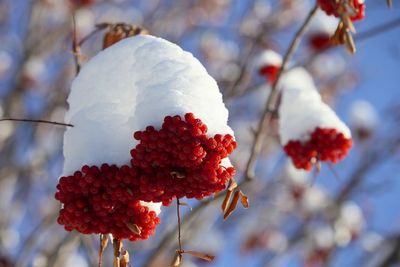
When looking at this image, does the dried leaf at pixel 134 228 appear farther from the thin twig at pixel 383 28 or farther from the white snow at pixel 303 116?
the thin twig at pixel 383 28

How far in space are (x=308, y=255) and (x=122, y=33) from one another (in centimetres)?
446

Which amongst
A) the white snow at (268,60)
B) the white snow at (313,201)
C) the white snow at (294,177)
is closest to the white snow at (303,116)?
the white snow at (268,60)

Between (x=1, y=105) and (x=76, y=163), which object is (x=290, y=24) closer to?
(x=1, y=105)

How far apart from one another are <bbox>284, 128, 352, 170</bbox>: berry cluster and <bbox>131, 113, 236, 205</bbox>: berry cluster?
2.75ft

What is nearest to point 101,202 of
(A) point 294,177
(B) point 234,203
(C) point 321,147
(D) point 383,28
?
(B) point 234,203

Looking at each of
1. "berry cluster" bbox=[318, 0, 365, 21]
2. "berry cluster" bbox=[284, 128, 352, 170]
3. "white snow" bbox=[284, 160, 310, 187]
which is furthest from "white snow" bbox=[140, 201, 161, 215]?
"white snow" bbox=[284, 160, 310, 187]

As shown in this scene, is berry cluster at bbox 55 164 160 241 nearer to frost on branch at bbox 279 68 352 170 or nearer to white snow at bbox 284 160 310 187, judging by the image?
frost on branch at bbox 279 68 352 170

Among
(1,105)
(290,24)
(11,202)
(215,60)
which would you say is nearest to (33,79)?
(1,105)

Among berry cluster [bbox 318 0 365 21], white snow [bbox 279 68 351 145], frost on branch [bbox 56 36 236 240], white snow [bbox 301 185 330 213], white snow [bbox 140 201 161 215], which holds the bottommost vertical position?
white snow [bbox 301 185 330 213]

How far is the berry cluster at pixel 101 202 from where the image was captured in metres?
1.29

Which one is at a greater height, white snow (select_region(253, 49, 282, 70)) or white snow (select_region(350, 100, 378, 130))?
white snow (select_region(253, 49, 282, 70))

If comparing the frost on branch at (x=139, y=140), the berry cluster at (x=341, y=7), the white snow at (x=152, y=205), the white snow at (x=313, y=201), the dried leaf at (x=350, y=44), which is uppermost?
the berry cluster at (x=341, y=7)

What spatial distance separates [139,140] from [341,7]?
0.93 metres

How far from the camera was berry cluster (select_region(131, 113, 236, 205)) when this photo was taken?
1.22 m
